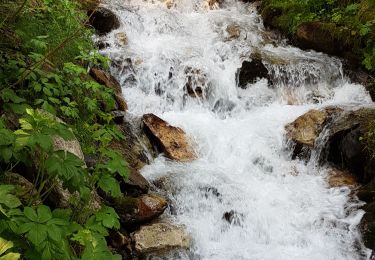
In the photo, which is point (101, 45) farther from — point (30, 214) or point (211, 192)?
point (30, 214)

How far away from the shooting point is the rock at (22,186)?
8.61 ft

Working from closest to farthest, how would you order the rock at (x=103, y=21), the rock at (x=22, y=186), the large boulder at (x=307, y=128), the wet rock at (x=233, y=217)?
the rock at (x=22, y=186) → the wet rock at (x=233, y=217) → the large boulder at (x=307, y=128) → the rock at (x=103, y=21)

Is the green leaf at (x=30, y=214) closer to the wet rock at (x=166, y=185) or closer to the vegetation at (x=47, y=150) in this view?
the vegetation at (x=47, y=150)

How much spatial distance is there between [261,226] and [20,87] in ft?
10.7

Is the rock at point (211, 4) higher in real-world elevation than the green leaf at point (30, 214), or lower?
higher

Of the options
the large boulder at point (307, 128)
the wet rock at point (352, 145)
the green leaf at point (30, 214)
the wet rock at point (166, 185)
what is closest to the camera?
the green leaf at point (30, 214)

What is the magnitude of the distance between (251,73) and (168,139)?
2859 mm

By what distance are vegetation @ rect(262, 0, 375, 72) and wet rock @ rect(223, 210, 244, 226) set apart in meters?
4.76

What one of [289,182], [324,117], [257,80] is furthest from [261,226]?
[257,80]

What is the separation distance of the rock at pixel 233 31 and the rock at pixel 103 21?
2832 mm

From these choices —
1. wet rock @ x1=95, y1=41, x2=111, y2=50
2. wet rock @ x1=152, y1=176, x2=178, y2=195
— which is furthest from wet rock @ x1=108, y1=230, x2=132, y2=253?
wet rock @ x1=95, y1=41, x2=111, y2=50

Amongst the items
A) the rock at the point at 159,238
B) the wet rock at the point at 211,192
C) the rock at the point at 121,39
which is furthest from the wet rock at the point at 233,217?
the rock at the point at 121,39

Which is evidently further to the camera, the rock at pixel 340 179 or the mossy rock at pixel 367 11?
the mossy rock at pixel 367 11

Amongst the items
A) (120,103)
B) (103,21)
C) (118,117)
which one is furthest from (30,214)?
(103,21)
